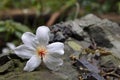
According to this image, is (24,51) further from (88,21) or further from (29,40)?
(88,21)

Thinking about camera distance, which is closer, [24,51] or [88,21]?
[24,51]

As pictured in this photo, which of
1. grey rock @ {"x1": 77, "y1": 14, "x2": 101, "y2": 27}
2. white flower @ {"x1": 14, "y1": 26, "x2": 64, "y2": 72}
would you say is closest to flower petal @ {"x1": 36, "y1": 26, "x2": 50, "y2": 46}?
white flower @ {"x1": 14, "y1": 26, "x2": 64, "y2": 72}

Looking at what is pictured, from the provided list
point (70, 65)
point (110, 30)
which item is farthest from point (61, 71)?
point (110, 30)

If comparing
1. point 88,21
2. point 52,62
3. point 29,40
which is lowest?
point 52,62

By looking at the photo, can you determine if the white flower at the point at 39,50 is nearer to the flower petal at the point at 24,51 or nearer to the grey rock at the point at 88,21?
the flower petal at the point at 24,51

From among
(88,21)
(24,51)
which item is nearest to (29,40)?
(24,51)

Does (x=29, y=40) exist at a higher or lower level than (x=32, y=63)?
higher
